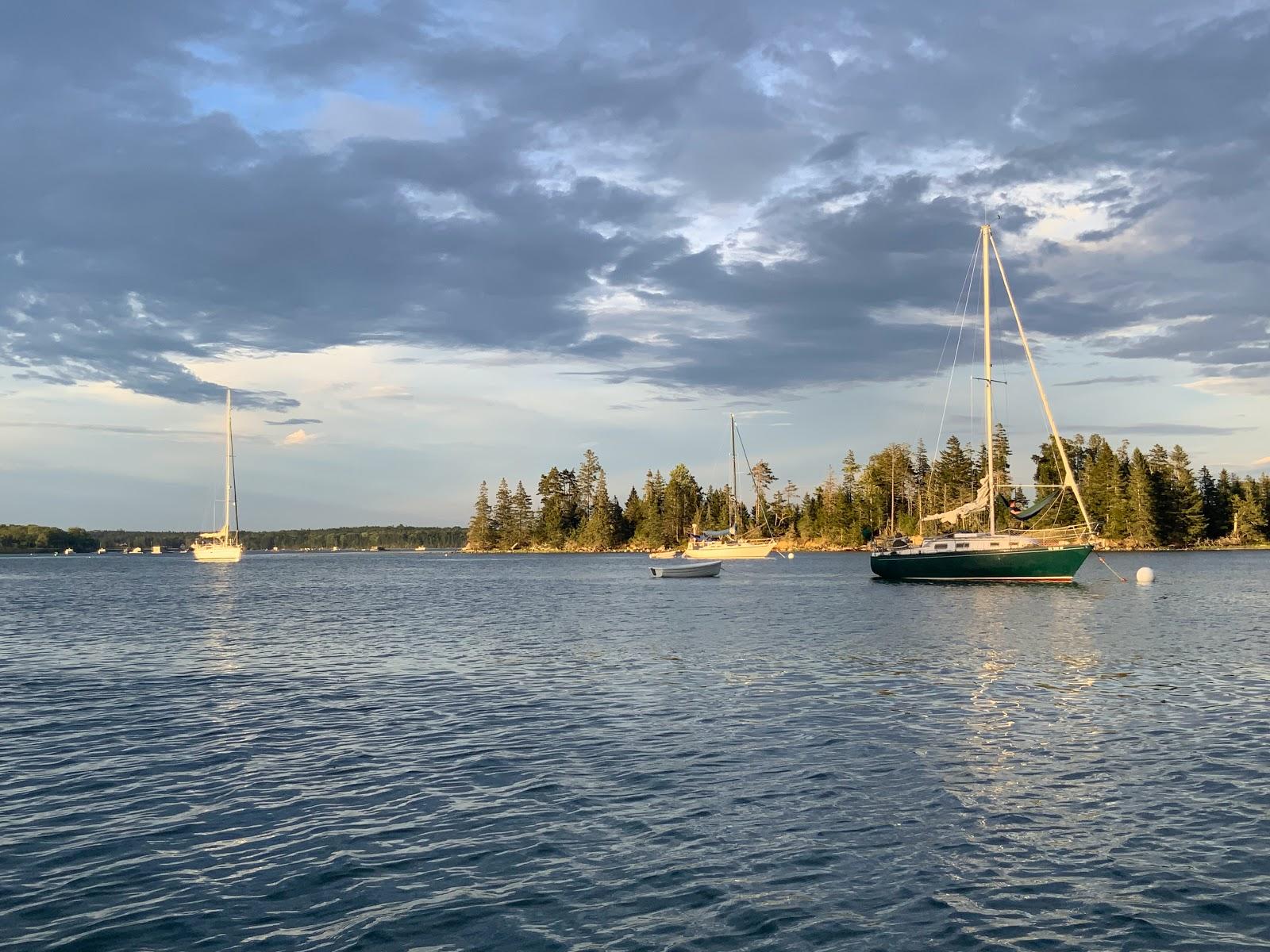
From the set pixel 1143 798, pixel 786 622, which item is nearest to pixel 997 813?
pixel 1143 798

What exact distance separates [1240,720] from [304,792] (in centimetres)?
1957

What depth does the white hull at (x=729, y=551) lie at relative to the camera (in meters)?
154

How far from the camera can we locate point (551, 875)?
11812 mm

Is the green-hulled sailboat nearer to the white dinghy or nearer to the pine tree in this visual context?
the white dinghy

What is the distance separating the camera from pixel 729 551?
509ft

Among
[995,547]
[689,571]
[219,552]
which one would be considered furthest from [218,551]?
[995,547]

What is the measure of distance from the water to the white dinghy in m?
70.4

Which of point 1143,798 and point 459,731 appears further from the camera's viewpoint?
point 459,731

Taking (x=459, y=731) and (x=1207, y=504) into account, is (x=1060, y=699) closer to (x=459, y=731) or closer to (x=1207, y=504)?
(x=459, y=731)

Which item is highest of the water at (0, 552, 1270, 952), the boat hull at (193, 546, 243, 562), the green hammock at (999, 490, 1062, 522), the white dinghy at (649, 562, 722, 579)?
the green hammock at (999, 490, 1062, 522)

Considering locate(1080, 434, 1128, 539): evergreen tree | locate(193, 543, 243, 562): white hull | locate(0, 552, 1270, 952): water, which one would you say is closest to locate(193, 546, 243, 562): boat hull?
locate(193, 543, 243, 562): white hull

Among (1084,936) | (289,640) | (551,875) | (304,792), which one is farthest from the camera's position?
(289,640)

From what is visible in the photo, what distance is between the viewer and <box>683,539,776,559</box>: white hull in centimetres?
15362

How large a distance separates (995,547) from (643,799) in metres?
62.5
